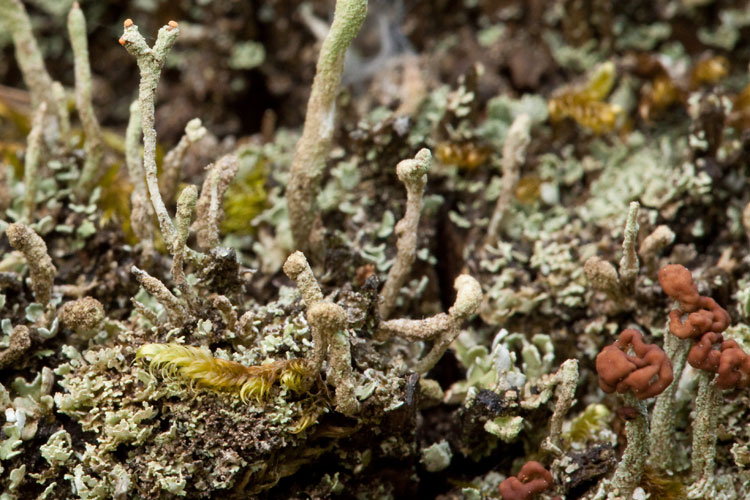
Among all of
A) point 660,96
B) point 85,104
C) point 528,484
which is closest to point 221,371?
point 528,484

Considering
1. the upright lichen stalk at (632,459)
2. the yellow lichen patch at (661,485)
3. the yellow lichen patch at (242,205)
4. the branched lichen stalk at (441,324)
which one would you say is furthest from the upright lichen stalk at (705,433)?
the yellow lichen patch at (242,205)

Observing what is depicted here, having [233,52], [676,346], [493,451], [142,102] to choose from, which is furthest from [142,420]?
[233,52]

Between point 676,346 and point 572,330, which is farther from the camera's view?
point 572,330

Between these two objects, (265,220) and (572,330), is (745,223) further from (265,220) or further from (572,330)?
(265,220)

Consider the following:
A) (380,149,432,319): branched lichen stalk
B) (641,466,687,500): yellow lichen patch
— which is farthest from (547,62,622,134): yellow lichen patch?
(641,466,687,500): yellow lichen patch

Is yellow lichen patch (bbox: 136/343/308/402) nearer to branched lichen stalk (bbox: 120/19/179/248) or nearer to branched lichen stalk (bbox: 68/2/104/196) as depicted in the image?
branched lichen stalk (bbox: 120/19/179/248)

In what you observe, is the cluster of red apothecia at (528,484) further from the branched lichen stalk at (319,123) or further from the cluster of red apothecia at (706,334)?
the branched lichen stalk at (319,123)

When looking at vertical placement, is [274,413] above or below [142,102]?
below
